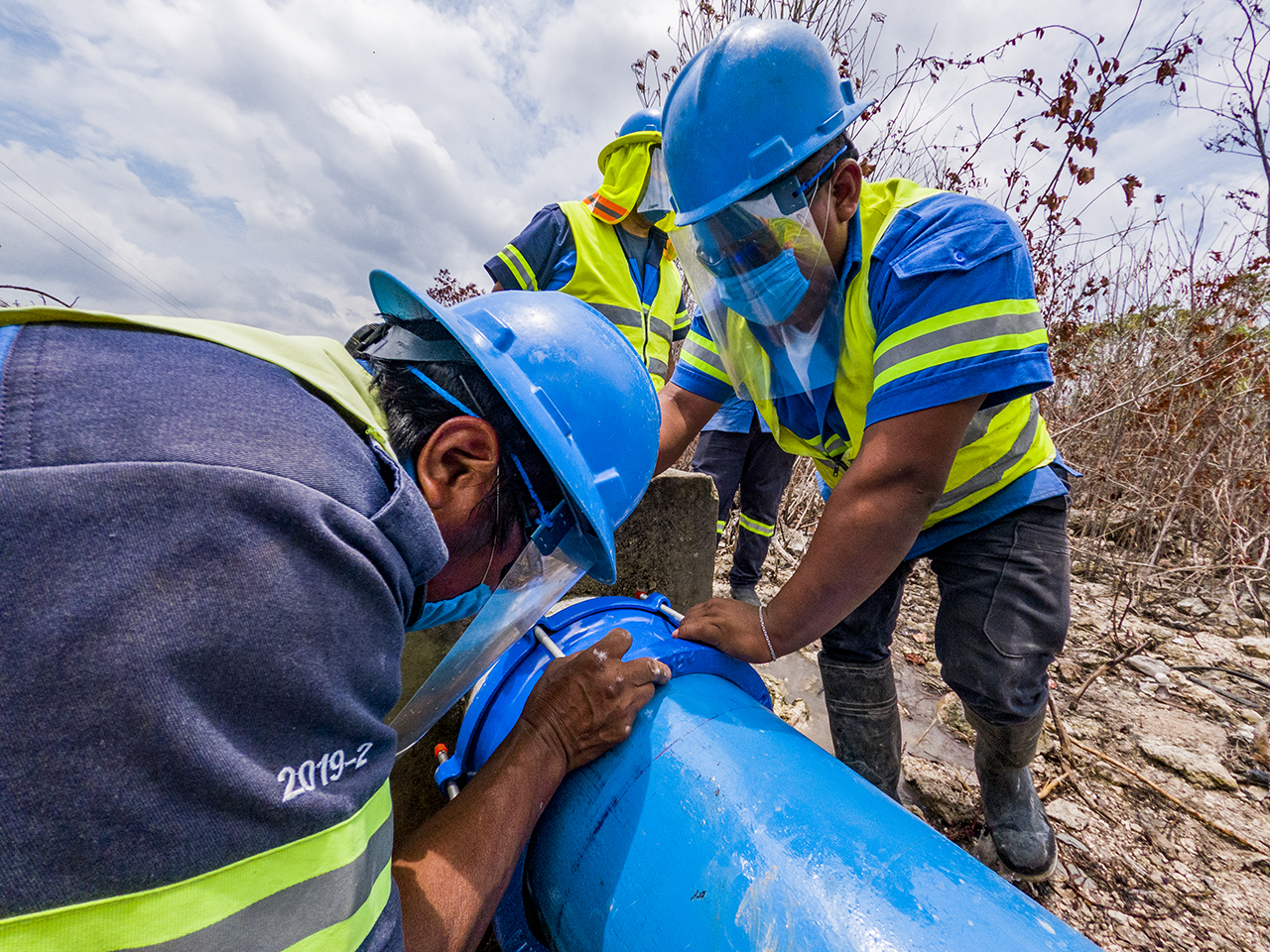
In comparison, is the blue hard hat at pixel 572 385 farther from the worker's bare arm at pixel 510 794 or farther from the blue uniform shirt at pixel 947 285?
the blue uniform shirt at pixel 947 285

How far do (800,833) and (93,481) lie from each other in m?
1.10

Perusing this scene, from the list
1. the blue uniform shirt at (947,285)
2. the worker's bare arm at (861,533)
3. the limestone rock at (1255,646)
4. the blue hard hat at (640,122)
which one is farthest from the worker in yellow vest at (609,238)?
the limestone rock at (1255,646)

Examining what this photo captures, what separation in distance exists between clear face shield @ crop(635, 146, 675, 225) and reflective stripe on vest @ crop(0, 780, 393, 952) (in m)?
3.12

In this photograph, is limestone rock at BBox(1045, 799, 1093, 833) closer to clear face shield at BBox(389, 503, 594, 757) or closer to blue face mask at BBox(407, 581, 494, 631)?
clear face shield at BBox(389, 503, 594, 757)

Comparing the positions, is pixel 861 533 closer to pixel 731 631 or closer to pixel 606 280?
pixel 731 631

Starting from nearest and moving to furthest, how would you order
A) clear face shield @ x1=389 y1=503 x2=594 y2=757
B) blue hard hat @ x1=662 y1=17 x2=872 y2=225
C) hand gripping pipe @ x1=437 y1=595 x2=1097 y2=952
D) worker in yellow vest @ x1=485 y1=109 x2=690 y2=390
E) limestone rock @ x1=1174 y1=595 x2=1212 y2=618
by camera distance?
hand gripping pipe @ x1=437 y1=595 x2=1097 y2=952
clear face shield @ x1=389 y1=503 x2=594 y2=757
blue hard hat @ x1=662 y1=17 x2=872 y2=225
worker in yellow vest @ x1=485 y1=109 x2=690 y2=390
limestone rock @ x1=1174 y1=595 x2=1212 y2=618

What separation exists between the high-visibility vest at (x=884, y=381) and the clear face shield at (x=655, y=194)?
5.84ft

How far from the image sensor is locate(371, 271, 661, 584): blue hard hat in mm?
1014

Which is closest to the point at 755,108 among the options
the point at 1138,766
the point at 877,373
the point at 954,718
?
the point at 877,373

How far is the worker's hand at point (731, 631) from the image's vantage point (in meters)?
1.42

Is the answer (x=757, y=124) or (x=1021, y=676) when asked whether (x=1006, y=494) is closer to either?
(x=1021, y=676)

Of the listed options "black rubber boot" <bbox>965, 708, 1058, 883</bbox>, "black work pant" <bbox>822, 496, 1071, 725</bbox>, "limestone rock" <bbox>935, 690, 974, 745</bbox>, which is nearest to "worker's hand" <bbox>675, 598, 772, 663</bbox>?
"black work pant" <bbox>822, 496, 1071, 725</bbox>

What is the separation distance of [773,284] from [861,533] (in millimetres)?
686

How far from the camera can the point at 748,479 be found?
3615 millimetres
